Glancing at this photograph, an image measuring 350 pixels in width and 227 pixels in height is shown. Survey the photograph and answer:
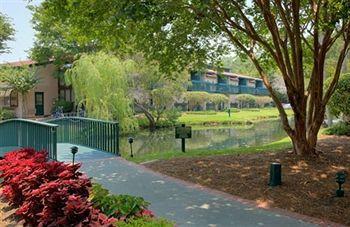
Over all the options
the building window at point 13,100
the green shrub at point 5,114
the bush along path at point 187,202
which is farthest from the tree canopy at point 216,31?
the building window at point 13,100

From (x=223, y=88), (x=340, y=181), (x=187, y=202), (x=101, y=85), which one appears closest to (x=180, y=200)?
(x=187, y=202)

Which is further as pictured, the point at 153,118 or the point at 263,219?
the point at 153,118

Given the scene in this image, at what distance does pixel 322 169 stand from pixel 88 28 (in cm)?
628

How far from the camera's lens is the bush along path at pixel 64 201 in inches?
151

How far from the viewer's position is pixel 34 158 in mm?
6254

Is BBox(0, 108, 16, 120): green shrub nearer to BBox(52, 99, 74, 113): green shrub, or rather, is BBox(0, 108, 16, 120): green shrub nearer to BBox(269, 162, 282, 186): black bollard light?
BBox(52, 99, 74, 113): green shrub

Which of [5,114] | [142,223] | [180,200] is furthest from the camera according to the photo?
[5,114]

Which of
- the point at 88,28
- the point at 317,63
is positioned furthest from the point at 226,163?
the point at 88,28

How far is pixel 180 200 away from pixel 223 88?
4690 centimetres

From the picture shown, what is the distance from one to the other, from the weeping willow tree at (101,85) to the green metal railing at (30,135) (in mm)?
10209

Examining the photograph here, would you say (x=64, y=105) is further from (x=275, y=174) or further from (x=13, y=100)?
(x=275, y=174)

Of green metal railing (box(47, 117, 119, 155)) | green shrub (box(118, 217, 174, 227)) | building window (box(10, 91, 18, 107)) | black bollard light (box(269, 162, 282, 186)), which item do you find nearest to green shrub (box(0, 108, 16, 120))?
building window (box(10, 91, 18, 107))

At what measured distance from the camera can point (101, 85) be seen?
2289 centimetres

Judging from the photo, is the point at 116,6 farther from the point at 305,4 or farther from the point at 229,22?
the point at 305,4
